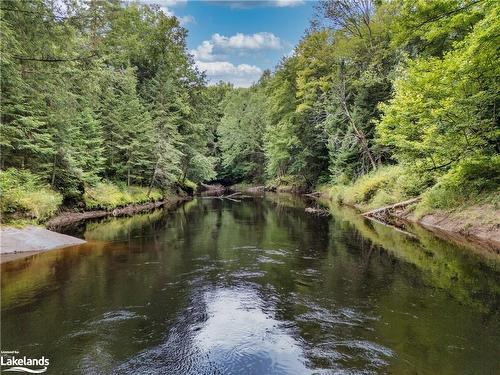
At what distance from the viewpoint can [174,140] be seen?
30578mm

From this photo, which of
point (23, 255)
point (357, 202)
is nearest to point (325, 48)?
point (357, 202)

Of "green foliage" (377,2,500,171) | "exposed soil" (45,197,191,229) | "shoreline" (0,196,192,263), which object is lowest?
"exposed soil" (45,197,191,229)

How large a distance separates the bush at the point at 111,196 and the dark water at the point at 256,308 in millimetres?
9736

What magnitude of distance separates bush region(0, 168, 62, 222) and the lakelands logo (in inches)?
342

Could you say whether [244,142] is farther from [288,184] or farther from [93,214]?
[93,214]

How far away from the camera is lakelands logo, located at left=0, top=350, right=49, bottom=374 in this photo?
5.17 meters

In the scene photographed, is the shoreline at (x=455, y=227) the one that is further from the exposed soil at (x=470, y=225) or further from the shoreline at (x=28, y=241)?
the shoreline at (x=28, y=241)

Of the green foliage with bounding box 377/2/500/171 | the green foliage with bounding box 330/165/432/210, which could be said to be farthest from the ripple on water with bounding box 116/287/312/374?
the green foliage with bounding box 330/165/432/210

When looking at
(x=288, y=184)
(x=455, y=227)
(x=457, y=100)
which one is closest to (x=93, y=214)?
(x=455, y=227)

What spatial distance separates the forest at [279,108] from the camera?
1288 cm

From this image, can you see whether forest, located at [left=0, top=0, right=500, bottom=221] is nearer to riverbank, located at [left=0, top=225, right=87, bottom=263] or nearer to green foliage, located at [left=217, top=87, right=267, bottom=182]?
green foliage, located at [left=217, top=87, right=267, bottom=182]

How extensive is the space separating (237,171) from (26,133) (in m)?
40.9

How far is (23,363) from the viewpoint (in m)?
5.29

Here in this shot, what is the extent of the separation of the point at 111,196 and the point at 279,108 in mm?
23067
